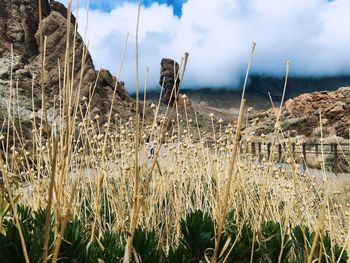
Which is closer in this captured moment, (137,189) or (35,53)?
(137,189)

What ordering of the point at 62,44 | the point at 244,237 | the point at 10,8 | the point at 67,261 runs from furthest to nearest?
1. the point at 10,8
2. the point at 62,44
3. the point at 244,237
4. the point at 67,261

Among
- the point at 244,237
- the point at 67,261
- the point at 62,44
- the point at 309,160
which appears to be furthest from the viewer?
the point at 62,44

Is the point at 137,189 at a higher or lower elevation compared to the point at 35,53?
lower

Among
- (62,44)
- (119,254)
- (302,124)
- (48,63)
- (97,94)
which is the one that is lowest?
(119,254)

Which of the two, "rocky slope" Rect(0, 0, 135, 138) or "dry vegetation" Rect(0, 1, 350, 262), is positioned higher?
"rocky slope" Rect(0, 0, 135, 138)

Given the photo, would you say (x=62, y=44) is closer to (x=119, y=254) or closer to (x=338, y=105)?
(x=338, y=105)

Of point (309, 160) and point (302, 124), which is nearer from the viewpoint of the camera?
point (309, 160)

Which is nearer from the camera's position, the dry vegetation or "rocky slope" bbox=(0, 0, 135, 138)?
the dry vegetation

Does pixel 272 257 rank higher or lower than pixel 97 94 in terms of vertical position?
lower

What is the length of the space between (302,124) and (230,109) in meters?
146

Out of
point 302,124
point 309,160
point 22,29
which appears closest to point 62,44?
point 22,29

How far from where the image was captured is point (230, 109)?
559 ft

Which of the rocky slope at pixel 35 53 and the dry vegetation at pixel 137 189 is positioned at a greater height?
the rocky slope at pixel 35 53

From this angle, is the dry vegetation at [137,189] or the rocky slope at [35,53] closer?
the dry vegetation at [137,189]
